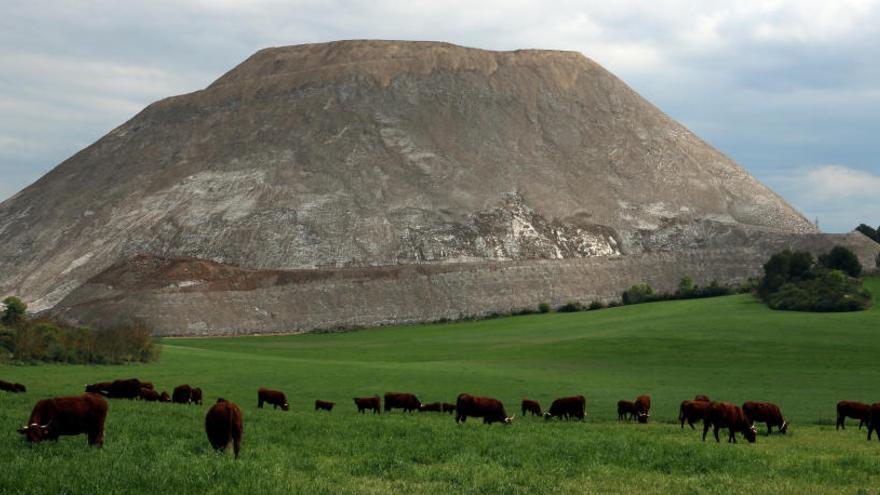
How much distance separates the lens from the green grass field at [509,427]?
18281mm

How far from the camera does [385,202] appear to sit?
6668 inches

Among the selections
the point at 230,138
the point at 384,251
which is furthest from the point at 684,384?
the point at 230,138

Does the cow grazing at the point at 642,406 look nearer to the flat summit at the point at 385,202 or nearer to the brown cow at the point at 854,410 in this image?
the brown cow at the point at 854,410

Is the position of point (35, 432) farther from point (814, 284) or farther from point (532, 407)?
point (814, 284)

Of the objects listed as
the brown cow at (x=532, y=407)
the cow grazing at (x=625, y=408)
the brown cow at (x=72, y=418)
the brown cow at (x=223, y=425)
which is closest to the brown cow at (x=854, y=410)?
the cow grazing at (x=625, y=408)

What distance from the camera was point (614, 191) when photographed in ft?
593

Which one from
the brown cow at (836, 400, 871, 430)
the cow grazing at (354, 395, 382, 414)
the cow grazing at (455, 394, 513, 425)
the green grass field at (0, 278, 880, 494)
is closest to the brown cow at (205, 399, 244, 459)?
the green grass field at (0, 278, 880, 494)

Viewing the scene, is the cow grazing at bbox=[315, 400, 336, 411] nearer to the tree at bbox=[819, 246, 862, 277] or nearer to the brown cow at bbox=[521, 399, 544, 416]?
the brown cow at bbox=[521, 399, 544, 416]

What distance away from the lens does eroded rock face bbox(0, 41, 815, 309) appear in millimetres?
159375

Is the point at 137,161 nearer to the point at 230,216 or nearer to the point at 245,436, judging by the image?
the point at 230,216


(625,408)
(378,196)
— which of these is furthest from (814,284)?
(378,196)

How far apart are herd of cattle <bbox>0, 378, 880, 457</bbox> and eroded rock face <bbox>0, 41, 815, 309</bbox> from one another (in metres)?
111

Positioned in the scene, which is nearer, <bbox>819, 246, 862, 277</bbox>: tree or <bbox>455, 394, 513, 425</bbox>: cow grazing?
<bbox>455, 394, 513, 425</bbox>: cow grazing

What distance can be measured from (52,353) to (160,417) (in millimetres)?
39550
